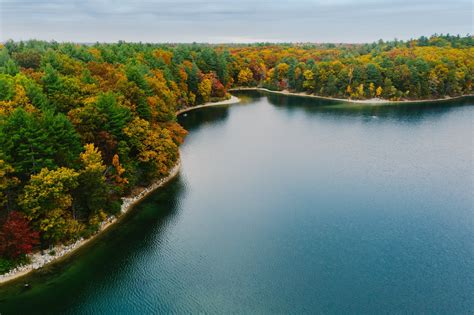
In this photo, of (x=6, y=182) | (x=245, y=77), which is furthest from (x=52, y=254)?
(x=245, y=77)

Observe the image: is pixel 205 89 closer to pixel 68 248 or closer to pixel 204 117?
pixel 204 117

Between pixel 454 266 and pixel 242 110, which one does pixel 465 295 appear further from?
pixel 242 110

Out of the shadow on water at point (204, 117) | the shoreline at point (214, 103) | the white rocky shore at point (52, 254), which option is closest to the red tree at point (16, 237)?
the white rocky shore at point (52, 254)

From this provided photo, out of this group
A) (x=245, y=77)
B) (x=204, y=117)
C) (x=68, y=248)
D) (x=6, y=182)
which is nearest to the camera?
(x=6, y=182)

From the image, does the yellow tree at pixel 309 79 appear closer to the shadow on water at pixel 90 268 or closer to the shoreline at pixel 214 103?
the shoreline at pixel 214 103

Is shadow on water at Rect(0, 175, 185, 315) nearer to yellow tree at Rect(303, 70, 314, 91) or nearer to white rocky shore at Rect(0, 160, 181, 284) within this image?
white rocky shore at Rect(0, 160, 181, 284)

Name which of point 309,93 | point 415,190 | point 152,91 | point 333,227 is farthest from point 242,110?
point 333,227
